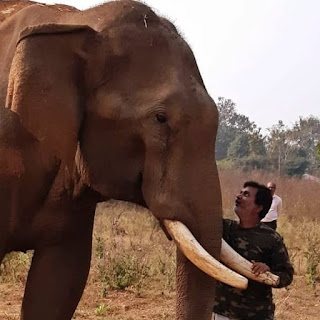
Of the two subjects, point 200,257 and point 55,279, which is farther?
point 55,279

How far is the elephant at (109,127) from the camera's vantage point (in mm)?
3334

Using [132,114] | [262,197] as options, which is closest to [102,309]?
[262,197]

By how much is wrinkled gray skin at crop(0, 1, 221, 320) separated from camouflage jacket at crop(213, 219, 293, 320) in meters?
0.78

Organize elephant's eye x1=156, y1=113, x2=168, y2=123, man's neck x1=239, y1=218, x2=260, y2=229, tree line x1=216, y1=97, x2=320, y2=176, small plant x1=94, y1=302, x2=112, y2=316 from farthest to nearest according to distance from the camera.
Result: tree line x1=216, y1=97, x2=320, y2=176
small plant x1=94, y1=302, x2=112, y2=316
man's neck x1=239, y1=218, x2=260, y2=229
elephant's eye x1=156, y1=113, x2=168, y2=123

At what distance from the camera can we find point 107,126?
11.6 feet

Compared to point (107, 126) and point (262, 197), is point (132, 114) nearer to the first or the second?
point (107, 126)

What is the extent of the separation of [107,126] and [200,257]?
746 mm

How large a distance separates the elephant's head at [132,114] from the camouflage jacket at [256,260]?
0.84m

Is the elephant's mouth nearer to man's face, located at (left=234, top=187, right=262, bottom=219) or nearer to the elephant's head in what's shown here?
the elephant's head

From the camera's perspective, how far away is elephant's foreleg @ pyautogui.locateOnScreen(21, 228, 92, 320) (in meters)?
4.15

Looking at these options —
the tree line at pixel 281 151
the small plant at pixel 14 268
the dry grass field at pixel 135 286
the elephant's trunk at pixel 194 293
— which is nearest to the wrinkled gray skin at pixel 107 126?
the elephant's trunk at pixel 194 293

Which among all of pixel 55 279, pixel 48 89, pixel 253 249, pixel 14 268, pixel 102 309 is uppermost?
pixel 48 89

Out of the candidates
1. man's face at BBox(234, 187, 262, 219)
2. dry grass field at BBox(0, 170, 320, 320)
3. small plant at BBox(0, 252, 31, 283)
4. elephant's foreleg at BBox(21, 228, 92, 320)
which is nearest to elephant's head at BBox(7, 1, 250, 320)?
elephant's foreleg at BBox(21, 228, 92, 320)

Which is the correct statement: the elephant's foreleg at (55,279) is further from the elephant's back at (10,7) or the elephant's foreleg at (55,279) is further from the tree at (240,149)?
the tree at (240,149)
